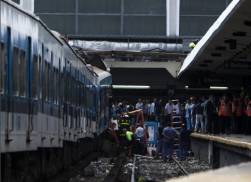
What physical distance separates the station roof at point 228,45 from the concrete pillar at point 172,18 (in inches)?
662

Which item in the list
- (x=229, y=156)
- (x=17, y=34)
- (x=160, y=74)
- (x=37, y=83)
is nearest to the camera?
(x=17, y=34)

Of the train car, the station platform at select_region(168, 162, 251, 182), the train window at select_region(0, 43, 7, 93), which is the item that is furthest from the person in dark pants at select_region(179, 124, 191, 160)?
the station platform at select_region(168, 162, 251, 182)

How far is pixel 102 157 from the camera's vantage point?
32.3m

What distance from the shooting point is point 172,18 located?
5638 centimetres

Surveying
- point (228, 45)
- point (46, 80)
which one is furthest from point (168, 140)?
point (46, 80)

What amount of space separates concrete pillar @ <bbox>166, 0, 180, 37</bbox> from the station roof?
1681 centimetres

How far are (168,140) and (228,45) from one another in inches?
192

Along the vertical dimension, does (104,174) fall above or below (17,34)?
below

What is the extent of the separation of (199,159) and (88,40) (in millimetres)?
25128

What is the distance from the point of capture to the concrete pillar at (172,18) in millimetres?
56125

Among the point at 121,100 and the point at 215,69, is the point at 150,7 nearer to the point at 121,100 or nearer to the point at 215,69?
the point at 121,100

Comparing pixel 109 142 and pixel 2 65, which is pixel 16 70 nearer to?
pixel 2 65

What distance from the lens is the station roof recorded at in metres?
19.6

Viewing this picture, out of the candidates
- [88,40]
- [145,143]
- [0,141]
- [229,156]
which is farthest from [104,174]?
[88,40]
